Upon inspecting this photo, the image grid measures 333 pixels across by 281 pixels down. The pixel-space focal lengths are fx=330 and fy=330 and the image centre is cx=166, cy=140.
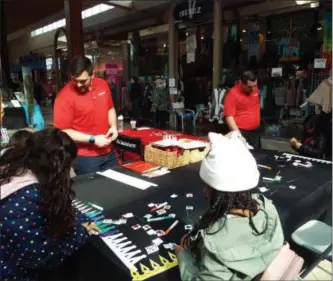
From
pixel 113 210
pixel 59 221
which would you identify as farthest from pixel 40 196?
pixel 113 210

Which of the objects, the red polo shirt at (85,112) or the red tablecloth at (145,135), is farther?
the red tablecloth at (145,135)

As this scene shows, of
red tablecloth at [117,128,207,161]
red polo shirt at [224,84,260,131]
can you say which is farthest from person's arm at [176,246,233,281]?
red polo shirt at [224,84,260,131]

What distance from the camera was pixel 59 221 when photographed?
46.7 inches

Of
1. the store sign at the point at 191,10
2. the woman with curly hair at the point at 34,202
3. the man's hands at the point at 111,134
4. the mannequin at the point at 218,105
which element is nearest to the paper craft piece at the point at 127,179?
the man's hands at the point at 111,134

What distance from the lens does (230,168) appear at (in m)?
1.08

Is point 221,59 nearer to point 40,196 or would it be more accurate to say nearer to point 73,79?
point 73,79

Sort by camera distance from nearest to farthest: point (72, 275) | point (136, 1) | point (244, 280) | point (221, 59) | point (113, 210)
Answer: point (244, 280), point (72, 275), point (113, 210), point (221, 59), point (136, 1)

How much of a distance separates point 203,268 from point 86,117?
1.54 meters

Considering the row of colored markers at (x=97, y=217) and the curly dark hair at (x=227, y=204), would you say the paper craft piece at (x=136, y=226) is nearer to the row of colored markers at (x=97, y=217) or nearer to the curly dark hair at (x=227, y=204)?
the row of colored markers at (x=97, y=217)

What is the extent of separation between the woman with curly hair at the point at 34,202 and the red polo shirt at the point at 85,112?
1.06 metres

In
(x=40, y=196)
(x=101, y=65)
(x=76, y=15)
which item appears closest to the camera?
(x=40, y=196)

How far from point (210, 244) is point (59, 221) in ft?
1.79

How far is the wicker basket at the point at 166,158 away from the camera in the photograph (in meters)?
2.35

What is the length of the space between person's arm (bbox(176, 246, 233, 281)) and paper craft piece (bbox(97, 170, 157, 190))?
0.86 meters
